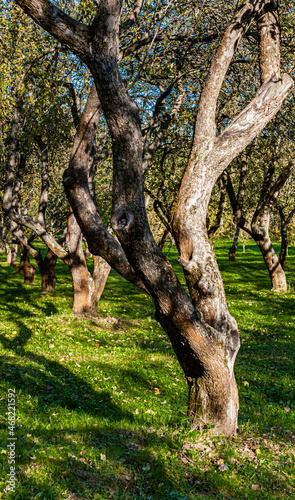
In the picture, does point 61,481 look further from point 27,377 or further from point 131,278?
point 27,377

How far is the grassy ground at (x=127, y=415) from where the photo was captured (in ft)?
17.3

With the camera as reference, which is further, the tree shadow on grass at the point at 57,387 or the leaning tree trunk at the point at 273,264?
the leaning tree trunk at the point at 273,264

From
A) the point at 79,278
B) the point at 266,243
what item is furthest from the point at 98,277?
the point at 266,243

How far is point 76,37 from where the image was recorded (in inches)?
207

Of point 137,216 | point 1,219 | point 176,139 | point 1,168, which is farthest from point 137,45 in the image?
point 1,219

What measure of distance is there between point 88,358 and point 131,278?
5684mm

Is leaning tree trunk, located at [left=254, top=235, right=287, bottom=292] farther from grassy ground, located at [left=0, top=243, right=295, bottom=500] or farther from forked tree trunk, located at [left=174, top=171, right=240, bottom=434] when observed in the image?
forked tree trunk, located at [left=174, top=171, right=240, bottom=434]

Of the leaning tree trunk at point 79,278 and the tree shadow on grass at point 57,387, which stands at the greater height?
the leaning tree trunk at point 79,278

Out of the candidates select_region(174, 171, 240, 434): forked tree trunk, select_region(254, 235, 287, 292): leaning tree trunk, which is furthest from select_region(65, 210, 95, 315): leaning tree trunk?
select_region(254, 235, 287, 292): leaning tree trunk

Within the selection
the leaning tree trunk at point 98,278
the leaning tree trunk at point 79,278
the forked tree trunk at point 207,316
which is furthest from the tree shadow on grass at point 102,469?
the leaning tree trunk at point 98,278

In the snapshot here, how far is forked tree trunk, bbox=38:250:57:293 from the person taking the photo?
19.8 m

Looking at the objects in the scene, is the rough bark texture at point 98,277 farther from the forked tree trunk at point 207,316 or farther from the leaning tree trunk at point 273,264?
the leaning tree trunk at point 273,264

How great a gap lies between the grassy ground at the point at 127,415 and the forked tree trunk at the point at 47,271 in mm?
3764

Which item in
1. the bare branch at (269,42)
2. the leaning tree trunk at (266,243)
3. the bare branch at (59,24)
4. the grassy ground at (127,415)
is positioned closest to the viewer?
the bare branch at (59,24)
